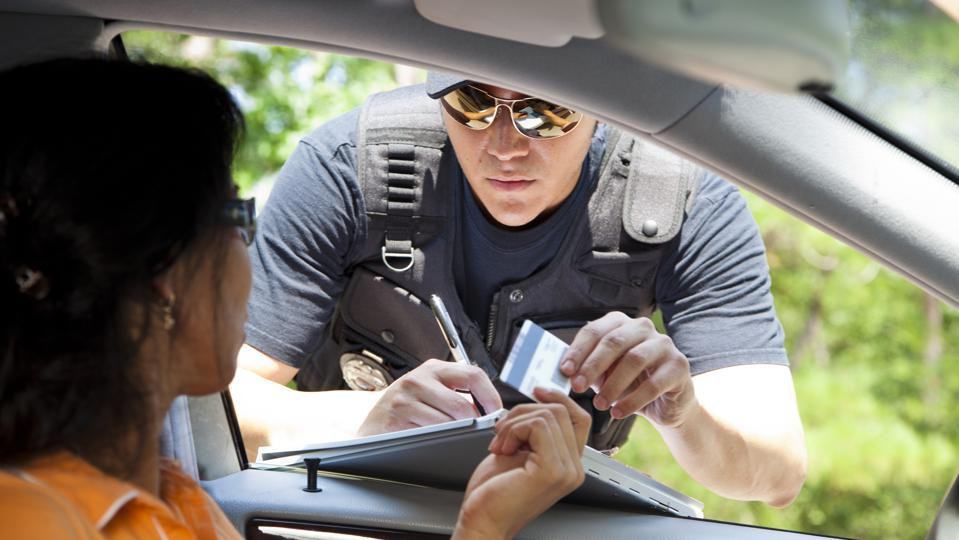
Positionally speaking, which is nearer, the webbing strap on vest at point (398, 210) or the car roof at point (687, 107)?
the car roof at point (687, 107)

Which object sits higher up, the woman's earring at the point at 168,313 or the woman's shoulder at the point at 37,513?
the woman's earring at the point at 168,313

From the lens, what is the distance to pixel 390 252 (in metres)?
2.71

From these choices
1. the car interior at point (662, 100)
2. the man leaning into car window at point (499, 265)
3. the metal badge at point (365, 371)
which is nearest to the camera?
the car interior at point (662, 100)

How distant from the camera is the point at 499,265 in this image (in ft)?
9.11

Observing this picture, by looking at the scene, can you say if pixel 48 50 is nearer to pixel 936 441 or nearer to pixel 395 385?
pixel 395 385

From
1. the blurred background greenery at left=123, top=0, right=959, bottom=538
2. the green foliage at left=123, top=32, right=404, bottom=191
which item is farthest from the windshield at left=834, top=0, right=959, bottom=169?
the green foliage at left=123, top=32, right=404, bottom=191

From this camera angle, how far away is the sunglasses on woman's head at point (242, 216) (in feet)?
4.68

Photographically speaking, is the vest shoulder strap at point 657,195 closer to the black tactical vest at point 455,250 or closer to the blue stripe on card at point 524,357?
the black tactical vest at point 455,250

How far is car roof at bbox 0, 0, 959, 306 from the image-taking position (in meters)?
1.66

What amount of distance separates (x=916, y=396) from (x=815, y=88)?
9.68 m

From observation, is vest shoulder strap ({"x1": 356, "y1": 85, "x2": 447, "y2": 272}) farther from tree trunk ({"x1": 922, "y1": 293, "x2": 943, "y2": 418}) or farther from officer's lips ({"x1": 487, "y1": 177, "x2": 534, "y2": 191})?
tree trunk ({"x1": 922, "y1": 293, "x2": 943, "y2": 418})

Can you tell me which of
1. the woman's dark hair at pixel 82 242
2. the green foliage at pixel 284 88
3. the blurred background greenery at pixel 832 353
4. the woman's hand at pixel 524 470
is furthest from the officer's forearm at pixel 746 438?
the green foliage at pixel 284 88

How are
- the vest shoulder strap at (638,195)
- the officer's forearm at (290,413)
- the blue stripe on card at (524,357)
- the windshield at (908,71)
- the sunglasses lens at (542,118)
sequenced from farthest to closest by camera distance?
the vest shoulder strap at (638,195) → the officer's forearm at (290,413) → the sunglasses lens at (542,118) → the blue stripe on card at (524,357) → the windshield at (908,71)

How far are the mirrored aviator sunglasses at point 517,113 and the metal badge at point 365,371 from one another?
572 mm
